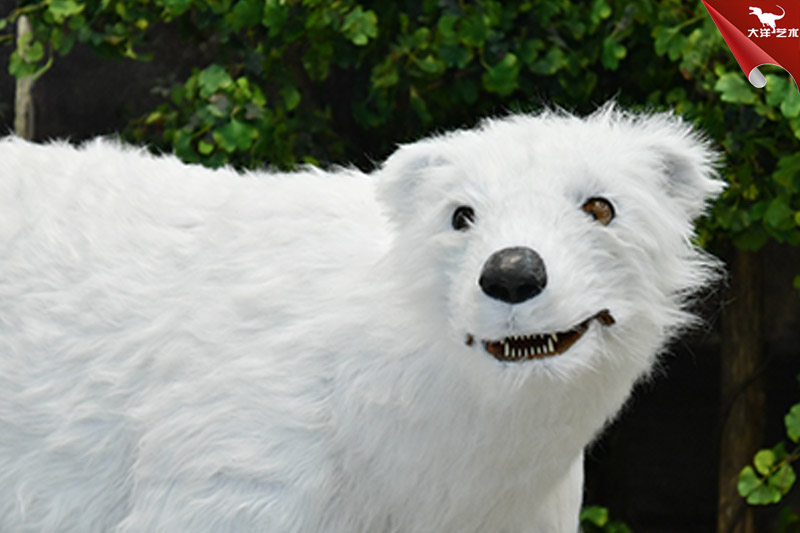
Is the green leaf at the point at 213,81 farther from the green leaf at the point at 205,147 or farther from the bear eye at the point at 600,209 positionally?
the bear eye at the point at 600,209

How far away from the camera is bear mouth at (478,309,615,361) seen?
200 centimetres

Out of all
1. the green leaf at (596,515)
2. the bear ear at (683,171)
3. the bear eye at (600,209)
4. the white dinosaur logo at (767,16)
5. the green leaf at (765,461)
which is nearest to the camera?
the bear eye at (600,209)

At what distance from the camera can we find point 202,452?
2.33m

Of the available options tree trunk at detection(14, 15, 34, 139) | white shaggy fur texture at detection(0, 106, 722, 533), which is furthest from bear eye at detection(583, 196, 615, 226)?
tree trunk at detection(14, 15, 34, 139)

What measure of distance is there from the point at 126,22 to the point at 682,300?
2.11 metres

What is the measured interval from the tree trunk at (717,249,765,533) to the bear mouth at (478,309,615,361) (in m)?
2.26

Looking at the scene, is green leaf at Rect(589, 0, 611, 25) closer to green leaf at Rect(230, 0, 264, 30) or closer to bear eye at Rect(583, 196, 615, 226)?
green leaf at Rect(230, 0, 264, 30)

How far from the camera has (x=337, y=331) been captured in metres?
2.32

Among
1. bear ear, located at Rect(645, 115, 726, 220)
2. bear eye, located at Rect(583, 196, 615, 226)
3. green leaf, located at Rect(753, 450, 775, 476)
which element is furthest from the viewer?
green leaf, located at Rect(753, 450, 775, 476)

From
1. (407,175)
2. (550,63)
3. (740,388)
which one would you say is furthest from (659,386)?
(407,175)

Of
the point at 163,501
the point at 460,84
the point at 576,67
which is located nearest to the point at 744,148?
the point at 576,67

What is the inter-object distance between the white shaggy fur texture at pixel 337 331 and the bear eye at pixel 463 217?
0.01 m

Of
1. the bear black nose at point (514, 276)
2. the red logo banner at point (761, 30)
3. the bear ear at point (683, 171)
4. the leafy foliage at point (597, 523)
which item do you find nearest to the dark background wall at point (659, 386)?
the leafy foliage at point (597, 523)

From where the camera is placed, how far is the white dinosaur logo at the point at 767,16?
2.99m
